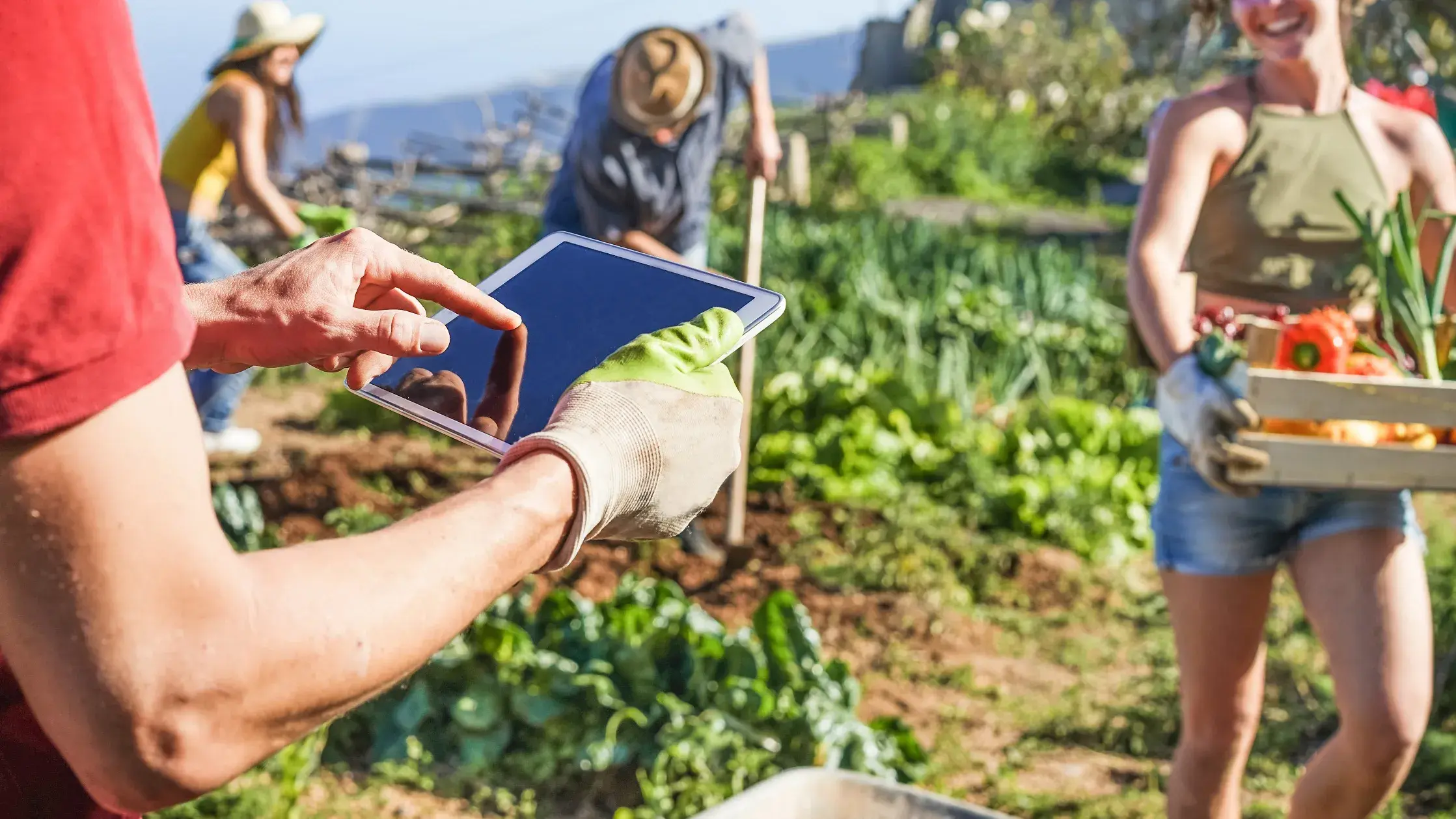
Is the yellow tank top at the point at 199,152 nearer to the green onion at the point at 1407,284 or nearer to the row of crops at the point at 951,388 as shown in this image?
the row of crops at the point at 951,388

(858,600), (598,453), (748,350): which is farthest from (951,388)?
(598,453)

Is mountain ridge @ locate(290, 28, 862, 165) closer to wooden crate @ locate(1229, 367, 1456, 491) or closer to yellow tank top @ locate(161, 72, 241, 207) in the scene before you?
yellow tank top @ locate(161, 72, 241, 207)

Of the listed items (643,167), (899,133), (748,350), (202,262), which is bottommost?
(899,133)

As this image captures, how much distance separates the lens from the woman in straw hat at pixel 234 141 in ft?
15.7

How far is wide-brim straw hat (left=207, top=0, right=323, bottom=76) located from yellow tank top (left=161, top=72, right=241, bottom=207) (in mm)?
76

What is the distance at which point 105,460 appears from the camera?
0.80 meters

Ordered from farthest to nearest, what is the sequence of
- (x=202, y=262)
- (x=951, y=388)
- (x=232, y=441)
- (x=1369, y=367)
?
(x=951, y=388) → (x=232, y=441) → (x=202, y=262) → (x=1369, y=367)

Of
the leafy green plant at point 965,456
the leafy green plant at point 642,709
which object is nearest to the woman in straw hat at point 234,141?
the leafy green plant at point 642,709

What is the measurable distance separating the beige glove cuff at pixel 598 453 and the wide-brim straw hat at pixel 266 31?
415 centimetres

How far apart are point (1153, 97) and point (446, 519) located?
668 inches

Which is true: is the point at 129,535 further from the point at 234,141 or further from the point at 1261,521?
the point at 234,141

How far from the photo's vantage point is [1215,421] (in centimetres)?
225

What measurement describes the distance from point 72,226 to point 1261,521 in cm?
208

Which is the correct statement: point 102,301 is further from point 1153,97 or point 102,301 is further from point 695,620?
point 1153,97
